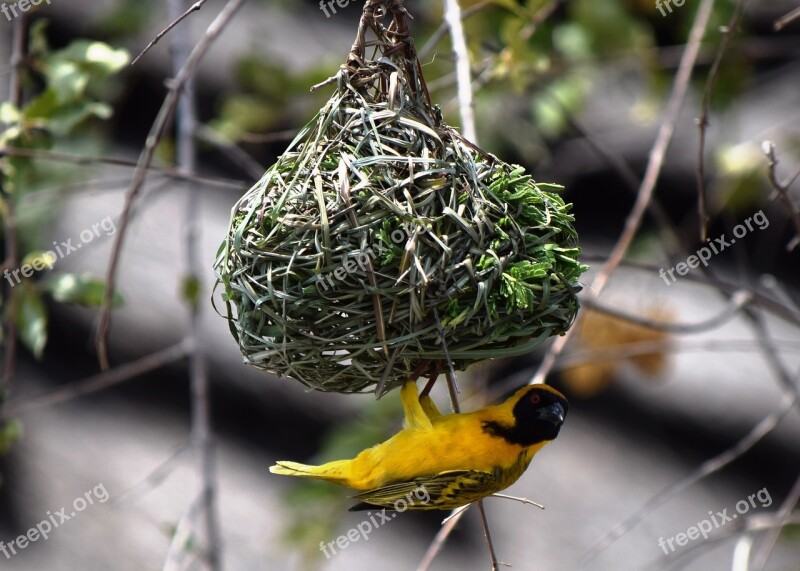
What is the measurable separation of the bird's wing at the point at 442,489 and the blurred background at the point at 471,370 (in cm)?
161

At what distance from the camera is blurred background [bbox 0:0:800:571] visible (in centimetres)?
493

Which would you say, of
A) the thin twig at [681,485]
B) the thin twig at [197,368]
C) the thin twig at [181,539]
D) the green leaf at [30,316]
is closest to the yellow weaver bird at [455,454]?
the thin twig at [681,485]

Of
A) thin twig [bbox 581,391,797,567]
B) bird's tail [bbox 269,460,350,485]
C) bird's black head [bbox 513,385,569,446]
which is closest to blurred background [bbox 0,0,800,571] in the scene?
thin twig [bbox 581,391,797,567]

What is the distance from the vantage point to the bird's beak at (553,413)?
2738 millimetres

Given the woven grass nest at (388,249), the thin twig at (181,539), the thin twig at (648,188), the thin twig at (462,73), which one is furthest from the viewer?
the thin twig at (181,539)

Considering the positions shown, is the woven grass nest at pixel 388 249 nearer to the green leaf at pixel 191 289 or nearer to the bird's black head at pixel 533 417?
the bird's black head at pixel 533 417

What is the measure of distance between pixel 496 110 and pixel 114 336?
10.7 ft

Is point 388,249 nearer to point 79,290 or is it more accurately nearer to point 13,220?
point 79,290

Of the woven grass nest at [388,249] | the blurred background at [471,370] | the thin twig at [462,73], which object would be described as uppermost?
the thin twig at [462,73]

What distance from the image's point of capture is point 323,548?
4598mm

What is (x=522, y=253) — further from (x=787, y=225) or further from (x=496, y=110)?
(x=787, y=225)

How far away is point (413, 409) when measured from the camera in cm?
278

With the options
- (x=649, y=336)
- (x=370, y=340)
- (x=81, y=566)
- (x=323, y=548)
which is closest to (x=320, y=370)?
(x=370, y=340)

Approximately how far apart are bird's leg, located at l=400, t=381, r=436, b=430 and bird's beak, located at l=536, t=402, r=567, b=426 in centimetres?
34
